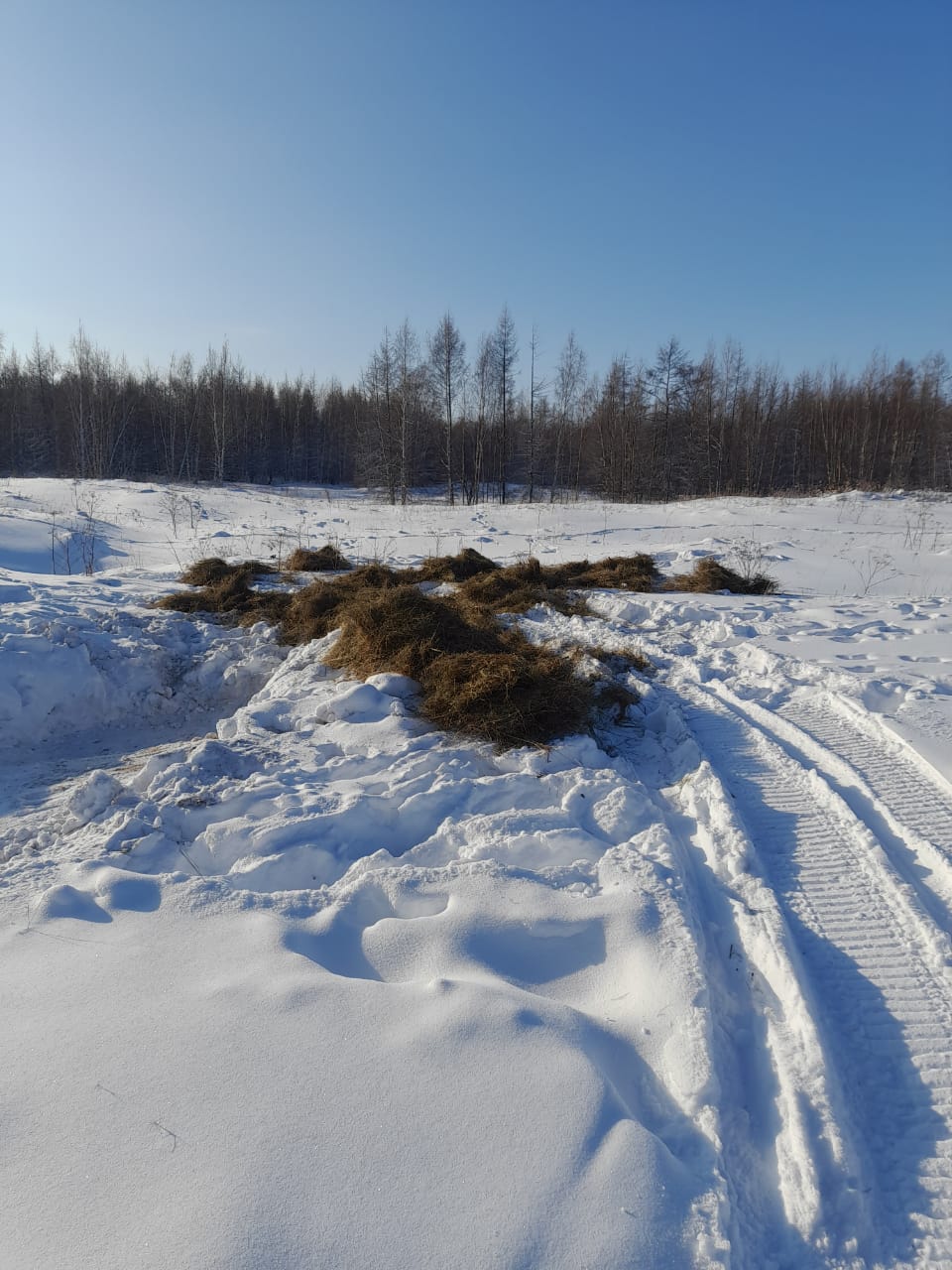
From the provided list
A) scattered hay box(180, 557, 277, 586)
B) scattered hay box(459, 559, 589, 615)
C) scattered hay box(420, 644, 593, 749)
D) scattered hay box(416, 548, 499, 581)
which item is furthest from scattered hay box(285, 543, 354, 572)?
scattered hay box(420, 644, 593, 749)

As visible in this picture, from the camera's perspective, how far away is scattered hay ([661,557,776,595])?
33.3ft

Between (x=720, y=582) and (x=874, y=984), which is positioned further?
(x=720, y=582)

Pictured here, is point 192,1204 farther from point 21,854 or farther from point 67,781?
point 67,781

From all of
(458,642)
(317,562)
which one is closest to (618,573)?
(317,562)

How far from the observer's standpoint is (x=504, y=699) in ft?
16.0

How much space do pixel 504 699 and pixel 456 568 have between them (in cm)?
603

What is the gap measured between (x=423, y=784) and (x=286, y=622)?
4.25 meters

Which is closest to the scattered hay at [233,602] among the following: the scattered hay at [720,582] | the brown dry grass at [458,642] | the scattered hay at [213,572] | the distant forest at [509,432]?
the brown dry grass at [458,642]

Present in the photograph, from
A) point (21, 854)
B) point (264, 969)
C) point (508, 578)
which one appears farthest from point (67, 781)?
point (508, 578)

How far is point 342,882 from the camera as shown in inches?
128

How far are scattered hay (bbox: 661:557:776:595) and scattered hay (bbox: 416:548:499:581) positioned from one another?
2908 millimetres

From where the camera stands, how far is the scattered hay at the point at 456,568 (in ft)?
34.3

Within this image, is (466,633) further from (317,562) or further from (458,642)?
(317,562)

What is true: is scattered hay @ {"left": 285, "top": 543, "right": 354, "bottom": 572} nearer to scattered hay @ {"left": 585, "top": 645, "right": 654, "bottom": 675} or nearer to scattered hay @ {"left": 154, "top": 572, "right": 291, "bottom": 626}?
scattered hay @ {"left": 154, "top": 572, "right": 291, "bottom": 626}
